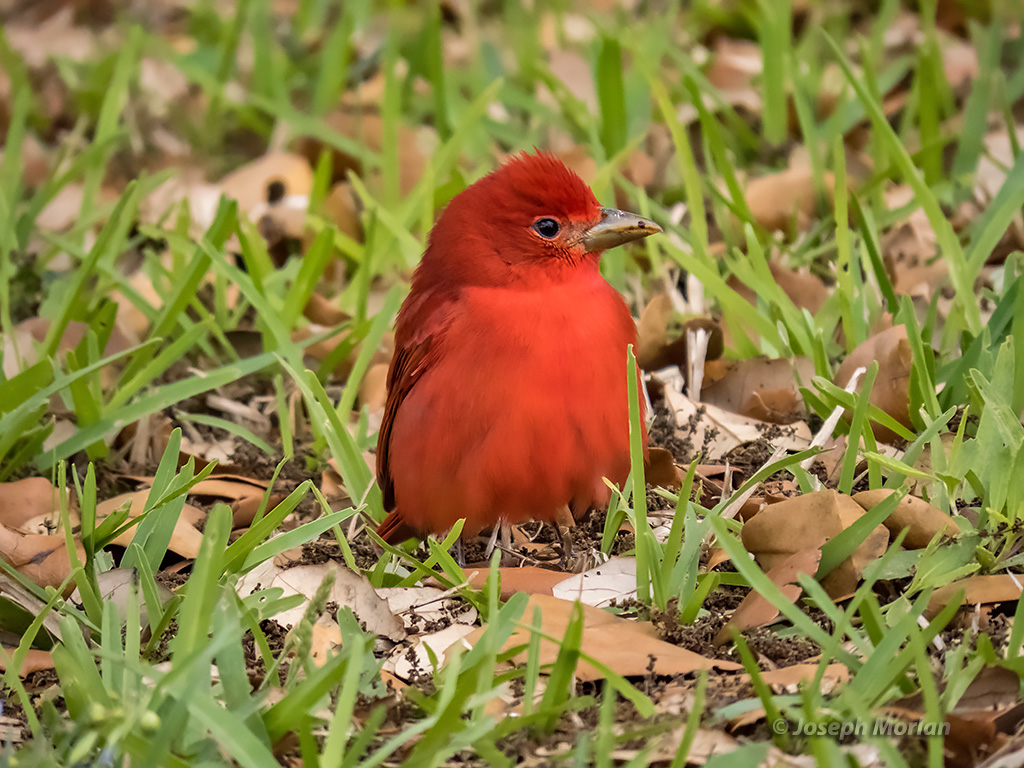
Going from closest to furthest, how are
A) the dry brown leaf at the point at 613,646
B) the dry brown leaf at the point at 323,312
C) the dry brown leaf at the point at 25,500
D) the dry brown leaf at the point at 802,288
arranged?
the dry brown leaf at the point at 613,646 < the dry brown leaf at the point at 25,500 < the dry brown leaf at the point at 802,288 < the dry brown leaf at the point at 323,312

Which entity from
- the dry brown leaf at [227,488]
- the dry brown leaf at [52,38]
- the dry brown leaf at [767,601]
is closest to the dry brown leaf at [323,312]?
the dry brown leaf at [227,488]

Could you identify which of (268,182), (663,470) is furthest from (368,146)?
(663,470)

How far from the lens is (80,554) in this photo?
2.56 m

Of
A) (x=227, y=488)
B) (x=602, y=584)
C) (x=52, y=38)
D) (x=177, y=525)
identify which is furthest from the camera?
(x=52, y=38)

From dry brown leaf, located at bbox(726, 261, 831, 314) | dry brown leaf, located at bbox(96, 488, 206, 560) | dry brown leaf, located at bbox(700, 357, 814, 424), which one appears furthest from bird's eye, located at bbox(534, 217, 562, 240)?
dry brown leaf, located at bbox(96, 488, 206, 560)

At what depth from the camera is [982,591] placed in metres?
2.21

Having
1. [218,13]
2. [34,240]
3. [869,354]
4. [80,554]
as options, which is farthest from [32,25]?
[869,354]

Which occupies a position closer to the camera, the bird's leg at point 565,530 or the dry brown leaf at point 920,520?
the dry brown leaf at point 920,520

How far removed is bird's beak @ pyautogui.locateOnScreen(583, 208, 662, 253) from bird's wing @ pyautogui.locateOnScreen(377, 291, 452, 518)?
1.29ft

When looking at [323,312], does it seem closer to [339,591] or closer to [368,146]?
[368,146]

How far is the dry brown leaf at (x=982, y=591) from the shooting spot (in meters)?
2.19

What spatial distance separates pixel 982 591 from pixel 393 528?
52.2 inches

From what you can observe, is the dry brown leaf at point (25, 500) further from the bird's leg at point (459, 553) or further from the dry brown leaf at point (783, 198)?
the dry brown leaf at point (783, 198)

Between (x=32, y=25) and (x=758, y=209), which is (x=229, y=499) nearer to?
(x=758, y=209)
